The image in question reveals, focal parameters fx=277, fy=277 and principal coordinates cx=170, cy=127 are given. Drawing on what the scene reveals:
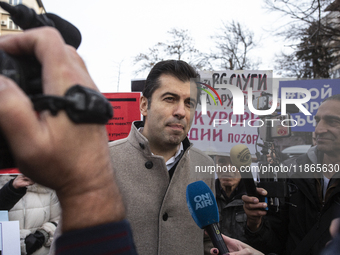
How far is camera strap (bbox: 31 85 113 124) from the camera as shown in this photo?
0.45 meters

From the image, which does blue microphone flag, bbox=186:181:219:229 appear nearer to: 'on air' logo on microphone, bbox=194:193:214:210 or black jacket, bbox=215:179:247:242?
'on air' logo on microphone, bbox=194:193:214:210

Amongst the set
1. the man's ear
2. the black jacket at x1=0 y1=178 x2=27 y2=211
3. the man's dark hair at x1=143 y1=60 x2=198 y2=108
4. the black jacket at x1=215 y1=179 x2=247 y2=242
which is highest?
the man's dark hair at x1=143 y1=60 x2=198 y2=108

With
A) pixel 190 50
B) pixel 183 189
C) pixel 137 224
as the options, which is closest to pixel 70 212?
pixel 137 224

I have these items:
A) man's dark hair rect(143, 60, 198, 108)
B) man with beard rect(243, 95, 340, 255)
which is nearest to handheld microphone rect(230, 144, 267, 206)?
man with beard rect(243, 95, 340, 255)

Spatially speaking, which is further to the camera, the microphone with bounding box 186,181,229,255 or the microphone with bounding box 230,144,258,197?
the microphone with bounding box 230,144,258,197

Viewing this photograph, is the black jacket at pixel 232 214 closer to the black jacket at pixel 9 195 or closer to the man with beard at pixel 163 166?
the man with beard at pixel 163 166

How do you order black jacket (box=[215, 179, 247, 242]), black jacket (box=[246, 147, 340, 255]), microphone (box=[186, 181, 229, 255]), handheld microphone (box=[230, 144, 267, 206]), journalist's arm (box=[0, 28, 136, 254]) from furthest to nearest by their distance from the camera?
black jacket (box=[215, 179, 247, 242]) → black jacket (box=[246, 147, 340, 255]) → handheld microphone (box=[230, 144, 267, 206]) → microphone (box=[186, 181, 229, 255]) → journalist's arm (box=[0, 28, 136, 254])

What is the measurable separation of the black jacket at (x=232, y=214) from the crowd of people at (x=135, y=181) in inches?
0.4

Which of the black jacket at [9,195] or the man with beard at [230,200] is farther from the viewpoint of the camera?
the man with beard at [230,200]

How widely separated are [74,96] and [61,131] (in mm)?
64

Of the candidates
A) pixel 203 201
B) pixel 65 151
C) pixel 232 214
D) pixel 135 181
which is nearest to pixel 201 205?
pixel 203 201

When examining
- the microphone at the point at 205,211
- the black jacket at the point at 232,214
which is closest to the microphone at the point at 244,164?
the microphone at the point at 205,211

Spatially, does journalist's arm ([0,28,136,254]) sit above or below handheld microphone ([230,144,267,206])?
above

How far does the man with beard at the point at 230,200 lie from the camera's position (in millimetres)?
2877
